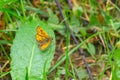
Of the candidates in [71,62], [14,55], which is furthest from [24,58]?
[71,62]

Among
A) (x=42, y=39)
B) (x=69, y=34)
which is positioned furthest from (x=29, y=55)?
(x=69, y=34)

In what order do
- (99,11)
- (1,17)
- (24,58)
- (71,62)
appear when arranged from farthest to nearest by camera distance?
(99,11)
(1,17)
(71,62)
(24,58)

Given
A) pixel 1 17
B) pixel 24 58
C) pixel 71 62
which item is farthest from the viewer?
pixel 1 17

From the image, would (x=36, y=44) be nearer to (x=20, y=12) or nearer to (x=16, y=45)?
(x=16, y=45)

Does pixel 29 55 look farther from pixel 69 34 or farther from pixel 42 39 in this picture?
pixel 69 34
